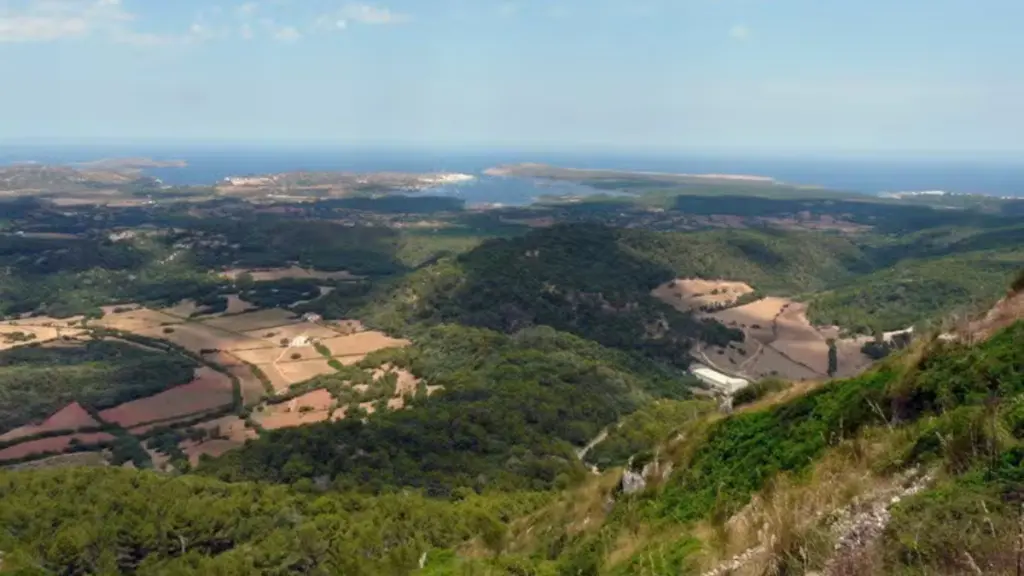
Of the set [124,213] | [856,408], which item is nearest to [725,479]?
[856,408]

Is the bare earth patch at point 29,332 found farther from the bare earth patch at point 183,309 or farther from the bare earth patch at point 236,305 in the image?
the bare earth patch at point 236,305

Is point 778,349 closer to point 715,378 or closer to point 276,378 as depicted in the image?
point 715,378

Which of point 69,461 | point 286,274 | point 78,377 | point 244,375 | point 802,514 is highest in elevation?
point 802,514

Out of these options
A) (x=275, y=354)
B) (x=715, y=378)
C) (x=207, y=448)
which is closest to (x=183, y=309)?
(x=275, y=354)

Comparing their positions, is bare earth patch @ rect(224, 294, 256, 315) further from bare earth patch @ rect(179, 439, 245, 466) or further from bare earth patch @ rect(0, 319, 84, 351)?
bare earth patch @ rect(179, 439, 245, 466)

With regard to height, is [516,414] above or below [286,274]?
above

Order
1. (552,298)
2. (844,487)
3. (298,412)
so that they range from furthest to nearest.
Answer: (552,298) < (298,412) < (844,487)

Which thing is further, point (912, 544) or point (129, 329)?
point (129, 329)

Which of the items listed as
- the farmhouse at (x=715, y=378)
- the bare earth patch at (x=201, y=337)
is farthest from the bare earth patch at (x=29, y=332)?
the farmhouse at (x=715, y=378)

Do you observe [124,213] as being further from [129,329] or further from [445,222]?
[129,329]
